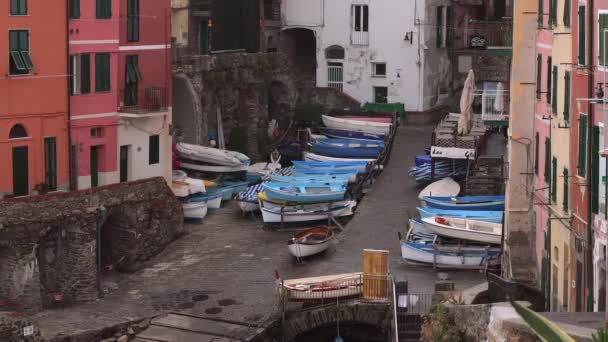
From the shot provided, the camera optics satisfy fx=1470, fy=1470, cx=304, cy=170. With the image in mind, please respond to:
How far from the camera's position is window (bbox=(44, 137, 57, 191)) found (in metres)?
57.6

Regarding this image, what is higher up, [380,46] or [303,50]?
[380,46]

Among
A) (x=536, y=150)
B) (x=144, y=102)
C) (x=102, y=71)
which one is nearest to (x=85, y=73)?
(x=102, y=71)

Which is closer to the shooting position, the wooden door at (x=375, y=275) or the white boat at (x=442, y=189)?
the wooden door at (x=375, y=275)

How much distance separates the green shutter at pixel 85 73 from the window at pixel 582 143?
79.2 feet

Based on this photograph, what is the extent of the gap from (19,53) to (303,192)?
15039 millimetres

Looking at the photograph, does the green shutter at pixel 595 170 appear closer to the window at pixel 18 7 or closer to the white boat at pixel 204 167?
the window at pixel 18 7

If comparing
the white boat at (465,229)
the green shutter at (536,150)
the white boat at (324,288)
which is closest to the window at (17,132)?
the white boat at (324,288)

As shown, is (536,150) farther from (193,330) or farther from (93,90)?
(93,90)

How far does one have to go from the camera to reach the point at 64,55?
58.4 m

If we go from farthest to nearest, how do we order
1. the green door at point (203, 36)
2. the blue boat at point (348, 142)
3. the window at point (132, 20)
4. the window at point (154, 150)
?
the green door at point (203, 36)
the blue boat at point (348, 142)
the window at point (154, 150)
the window at point (132, 20)

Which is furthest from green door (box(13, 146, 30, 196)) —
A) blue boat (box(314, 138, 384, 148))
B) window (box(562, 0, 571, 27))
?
blue boat (box(314, 138, 384, 148))

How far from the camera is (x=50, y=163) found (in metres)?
57.9

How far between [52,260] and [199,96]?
22349 millimetres

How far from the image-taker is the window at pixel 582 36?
41844mm
